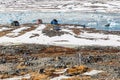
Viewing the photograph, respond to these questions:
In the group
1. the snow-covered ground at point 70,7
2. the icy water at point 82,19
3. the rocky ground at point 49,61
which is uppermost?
the rocky ground at point 49,61

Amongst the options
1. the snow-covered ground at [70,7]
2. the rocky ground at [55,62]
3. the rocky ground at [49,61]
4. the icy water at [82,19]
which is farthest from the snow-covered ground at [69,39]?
the snow-covered ground at [70,7]

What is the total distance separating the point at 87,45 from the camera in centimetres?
4650

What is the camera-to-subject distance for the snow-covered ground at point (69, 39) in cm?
4831

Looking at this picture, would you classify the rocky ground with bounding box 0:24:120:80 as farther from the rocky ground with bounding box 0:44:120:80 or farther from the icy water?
the icy water

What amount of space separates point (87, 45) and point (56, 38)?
21.7 ft

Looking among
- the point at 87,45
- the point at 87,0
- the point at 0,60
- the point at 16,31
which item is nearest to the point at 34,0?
the point at 87,0

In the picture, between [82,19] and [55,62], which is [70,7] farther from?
[55,62]

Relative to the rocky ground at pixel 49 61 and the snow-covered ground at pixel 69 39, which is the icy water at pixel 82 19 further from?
the rocky ground at pixel 49 61

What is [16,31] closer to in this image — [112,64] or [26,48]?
[26,48]

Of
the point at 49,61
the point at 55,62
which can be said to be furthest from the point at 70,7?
the point at 55,62

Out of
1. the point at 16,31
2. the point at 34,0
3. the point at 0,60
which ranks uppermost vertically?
the point at 0,60

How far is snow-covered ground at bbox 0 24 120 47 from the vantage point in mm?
48306

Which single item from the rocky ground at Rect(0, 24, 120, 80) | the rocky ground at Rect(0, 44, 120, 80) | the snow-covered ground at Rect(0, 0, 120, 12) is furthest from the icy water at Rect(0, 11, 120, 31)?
the rocky ground at Rect(0, 44, 120, 80)

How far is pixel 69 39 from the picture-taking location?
51281mm
